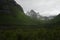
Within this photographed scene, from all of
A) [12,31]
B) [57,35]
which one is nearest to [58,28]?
[57,35]

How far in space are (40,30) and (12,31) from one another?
2.50 meters

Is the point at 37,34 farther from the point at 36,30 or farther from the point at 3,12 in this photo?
the point at 3,12

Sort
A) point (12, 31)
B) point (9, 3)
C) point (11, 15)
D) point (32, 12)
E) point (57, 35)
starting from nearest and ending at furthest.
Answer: point (12, 31) → point (57, 35) → point (11, 15) → point (9, 3) → point (32, 12)

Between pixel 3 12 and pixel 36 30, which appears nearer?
pixel 36 30

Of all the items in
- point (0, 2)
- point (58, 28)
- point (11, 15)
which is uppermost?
point (0, 2)

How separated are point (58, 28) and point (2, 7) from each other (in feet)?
38.9

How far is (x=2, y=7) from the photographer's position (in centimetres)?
2541

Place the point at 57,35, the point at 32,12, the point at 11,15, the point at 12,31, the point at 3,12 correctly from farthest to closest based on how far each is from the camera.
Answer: the point at 32,12
the point at 11,15
the point at 3,12
the point at 57,35
the point at 12,31

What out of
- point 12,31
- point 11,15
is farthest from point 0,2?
point 12,31

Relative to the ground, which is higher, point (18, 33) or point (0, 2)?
point (0, 2)

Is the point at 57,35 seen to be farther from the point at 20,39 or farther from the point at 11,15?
the point at 11,15

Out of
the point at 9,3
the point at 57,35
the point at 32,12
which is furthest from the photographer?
the point at 32,12

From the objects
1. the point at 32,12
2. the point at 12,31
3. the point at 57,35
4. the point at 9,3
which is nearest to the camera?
the point at 12,31

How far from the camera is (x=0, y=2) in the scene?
26594mm
